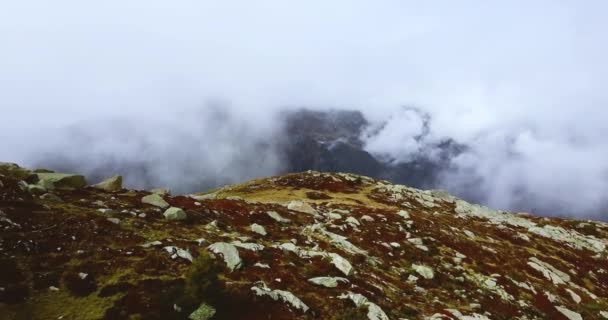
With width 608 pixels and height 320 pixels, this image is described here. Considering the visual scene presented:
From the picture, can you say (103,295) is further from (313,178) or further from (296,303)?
(313,178)

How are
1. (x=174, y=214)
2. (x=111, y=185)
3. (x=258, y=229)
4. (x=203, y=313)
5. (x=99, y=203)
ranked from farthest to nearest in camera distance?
(x=111, y=185), (x=258, y=229), (x=174, y=214), (x=99, y=203), (x=203, y=313)

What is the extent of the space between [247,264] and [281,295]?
4230 mm

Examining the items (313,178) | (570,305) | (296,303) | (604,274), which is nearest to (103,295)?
(296,303)

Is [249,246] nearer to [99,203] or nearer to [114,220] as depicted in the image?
[114,220]

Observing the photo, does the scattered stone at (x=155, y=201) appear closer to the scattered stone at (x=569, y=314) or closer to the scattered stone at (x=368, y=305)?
the scattered stone at (x=368, y=305)

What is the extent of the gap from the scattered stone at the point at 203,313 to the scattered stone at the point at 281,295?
3294 mm

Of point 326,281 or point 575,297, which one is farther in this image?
point 575,297

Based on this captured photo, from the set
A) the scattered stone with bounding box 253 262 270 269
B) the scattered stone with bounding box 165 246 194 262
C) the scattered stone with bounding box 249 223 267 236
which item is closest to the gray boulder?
the scattered stone with bounding box 165 246 194 262

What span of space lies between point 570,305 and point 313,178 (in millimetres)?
53447

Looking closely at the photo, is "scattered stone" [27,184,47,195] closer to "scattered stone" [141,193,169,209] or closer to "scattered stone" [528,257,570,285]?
"scattered stone" [141,193,169,209]

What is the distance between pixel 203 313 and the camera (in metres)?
18.5

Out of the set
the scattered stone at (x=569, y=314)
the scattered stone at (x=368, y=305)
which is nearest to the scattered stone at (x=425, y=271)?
the scattered stone at (x=569, y=314)

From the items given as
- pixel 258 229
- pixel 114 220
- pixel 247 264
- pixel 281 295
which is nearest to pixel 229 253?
pixel 247 264

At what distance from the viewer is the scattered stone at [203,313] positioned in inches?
719
